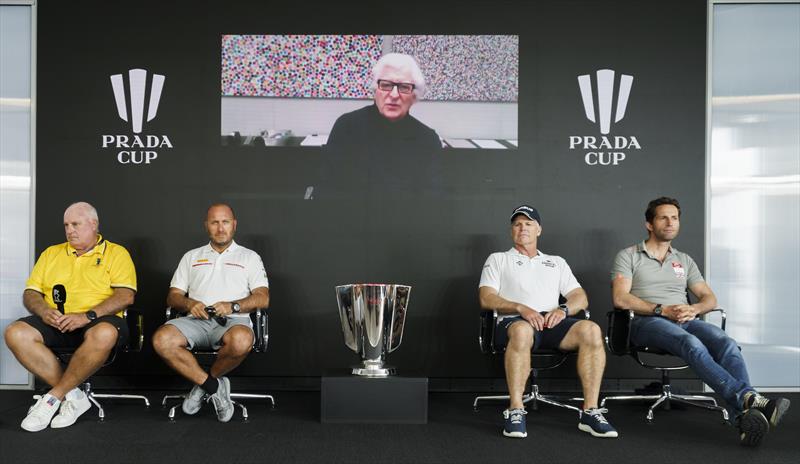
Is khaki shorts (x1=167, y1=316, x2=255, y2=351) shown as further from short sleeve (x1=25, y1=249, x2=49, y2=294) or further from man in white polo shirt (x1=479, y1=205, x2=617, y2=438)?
man in white polo shirt (x1=479, y1=205, x2=617, y2=438)

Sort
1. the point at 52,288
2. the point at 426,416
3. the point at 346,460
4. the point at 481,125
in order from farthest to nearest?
1. the point at 481,125
2. the point at 52,288
3. the point at 426,416
4. the point at 346,460

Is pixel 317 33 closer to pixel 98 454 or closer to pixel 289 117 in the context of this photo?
pixel 289 117

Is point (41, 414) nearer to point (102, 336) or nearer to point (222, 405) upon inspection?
point (102, 336)

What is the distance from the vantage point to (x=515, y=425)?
3.79 m

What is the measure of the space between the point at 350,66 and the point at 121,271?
1.98 metres

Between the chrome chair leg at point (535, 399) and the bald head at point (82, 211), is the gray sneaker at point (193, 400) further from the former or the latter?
the chrome chair leg at point (535, 399)

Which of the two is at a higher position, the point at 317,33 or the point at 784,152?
the point at 317,33

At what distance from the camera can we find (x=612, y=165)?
207 inches

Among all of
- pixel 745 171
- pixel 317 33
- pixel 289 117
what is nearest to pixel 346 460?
pixel 289 117

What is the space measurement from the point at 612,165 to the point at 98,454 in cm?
357

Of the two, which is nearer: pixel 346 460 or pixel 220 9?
pixel 346 460

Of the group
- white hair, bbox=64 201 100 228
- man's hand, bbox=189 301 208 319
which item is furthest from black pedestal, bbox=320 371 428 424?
white hair, bbox=64 201 100 228

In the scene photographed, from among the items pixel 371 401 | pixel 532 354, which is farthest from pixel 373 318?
pixel 532 354

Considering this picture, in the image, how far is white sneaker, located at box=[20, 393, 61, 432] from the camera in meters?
3.81
